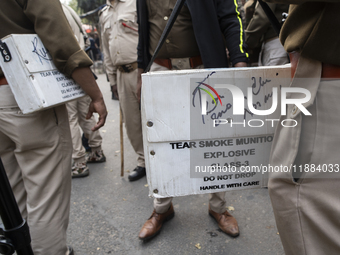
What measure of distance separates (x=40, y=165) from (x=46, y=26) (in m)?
0.83

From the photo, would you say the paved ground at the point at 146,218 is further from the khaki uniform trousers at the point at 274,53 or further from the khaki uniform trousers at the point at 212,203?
the khaki uniform trousers at the point at 274,53

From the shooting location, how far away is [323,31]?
89 cm

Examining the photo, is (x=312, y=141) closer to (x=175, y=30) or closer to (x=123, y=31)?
(x=175, y=30)

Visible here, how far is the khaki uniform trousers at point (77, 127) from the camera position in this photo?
338 cm

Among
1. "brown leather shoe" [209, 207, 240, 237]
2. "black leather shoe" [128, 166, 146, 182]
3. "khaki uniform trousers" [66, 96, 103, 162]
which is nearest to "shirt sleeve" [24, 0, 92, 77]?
"brown leather shoe" [209, 207, 240, 237]

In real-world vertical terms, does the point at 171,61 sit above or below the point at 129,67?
above

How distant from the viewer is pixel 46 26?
1.45 meters

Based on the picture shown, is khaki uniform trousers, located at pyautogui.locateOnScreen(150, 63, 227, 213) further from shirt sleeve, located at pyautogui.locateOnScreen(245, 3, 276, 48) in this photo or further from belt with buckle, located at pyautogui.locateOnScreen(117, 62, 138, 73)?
shirt sleeve, located at pyautogui.locateOnScreen(245, 3, 276, 48)

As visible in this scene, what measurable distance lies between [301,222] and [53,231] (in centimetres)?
148

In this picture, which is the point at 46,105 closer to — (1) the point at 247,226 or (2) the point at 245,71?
(2) the point at 245,71

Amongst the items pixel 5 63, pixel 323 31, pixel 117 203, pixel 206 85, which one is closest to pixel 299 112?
pixel 323 31

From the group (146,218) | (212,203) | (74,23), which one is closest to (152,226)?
(146,218)

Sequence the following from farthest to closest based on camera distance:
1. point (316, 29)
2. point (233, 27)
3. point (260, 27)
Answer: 1. point (260, 27)
2. point (233, 27)
3. point (316, 29)

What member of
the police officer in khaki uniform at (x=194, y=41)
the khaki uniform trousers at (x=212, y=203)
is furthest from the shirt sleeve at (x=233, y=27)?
the khaki uniform trousers at (x=212, y=203)
